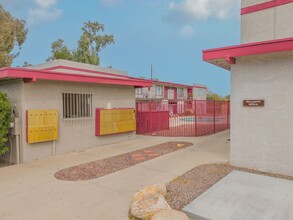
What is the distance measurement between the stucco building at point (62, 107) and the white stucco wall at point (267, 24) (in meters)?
5.29

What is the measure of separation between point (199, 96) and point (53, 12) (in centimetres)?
2614

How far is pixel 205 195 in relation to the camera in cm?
419

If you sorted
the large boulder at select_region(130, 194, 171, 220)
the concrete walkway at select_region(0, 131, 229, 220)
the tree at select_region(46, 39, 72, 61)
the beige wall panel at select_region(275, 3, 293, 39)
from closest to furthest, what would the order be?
the large boulder at select_region(130, 194, 171, 220)
the concrete walkway at select_region(0, 131, 229, 220)
the beige wall panel at select_region(275, 3, 293, 39)
the tree at select_region(46, 39, 72, 61)

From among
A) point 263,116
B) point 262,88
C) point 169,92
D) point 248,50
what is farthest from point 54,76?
point 169,92

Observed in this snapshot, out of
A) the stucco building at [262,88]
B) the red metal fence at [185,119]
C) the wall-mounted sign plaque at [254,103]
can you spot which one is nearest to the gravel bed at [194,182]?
the stucco building at [262,88]

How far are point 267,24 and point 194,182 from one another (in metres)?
4.40

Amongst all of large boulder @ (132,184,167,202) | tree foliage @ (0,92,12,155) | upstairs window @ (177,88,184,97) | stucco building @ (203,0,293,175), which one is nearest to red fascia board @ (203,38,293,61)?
stucco building @ (203,0,293,175)

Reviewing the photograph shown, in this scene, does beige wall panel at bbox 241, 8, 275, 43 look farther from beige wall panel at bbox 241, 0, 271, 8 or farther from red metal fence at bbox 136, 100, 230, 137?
red metal fence at bbox 136, 100, 230, 137

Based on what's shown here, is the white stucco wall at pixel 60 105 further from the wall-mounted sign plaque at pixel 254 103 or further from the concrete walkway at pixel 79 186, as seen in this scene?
the wall-mounted sign plaque at pixel 254 103

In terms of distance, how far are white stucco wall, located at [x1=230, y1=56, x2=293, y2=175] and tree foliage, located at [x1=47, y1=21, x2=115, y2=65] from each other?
27207 millimetres

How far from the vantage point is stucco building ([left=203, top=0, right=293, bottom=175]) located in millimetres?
5414

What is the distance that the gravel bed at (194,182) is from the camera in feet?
13.6

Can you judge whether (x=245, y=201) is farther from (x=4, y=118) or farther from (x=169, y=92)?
(x=169, y=92)

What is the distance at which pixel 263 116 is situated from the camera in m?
5.74
